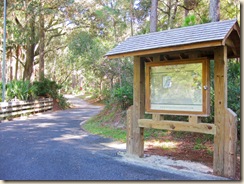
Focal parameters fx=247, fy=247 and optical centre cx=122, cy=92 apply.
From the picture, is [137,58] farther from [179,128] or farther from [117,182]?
[117,182]

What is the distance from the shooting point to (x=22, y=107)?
14.0 metres

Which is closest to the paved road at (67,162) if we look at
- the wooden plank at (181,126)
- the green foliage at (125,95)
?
the wooden plank at (181,126)

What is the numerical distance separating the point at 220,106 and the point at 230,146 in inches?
28.2

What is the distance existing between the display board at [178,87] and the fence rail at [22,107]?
30.9 feet

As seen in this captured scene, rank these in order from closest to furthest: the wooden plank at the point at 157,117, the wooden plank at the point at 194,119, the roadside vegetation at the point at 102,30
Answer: the wooden plank at the point at 194,119
the wooden plank at the point at 157,117
the roadside vegetation at the point at 102,30

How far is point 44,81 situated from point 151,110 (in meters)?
15.3

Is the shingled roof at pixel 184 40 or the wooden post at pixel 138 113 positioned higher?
the shingled roof at pixel 184 40

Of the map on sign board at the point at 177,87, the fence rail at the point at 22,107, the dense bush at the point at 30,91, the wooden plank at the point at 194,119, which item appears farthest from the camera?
the dense bush at the point at 30,91

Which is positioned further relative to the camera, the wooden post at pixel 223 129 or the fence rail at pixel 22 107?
the fence rail at pixel 22 107

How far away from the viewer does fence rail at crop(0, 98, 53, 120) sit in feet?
40.4

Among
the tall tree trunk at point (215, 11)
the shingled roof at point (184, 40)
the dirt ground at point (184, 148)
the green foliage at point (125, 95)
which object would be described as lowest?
the dirt ground at point (184, 148)

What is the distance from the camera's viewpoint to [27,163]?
16.6ft

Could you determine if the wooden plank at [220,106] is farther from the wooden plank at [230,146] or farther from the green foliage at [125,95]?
the green foliage at [125,95]

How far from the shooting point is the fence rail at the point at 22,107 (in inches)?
485
